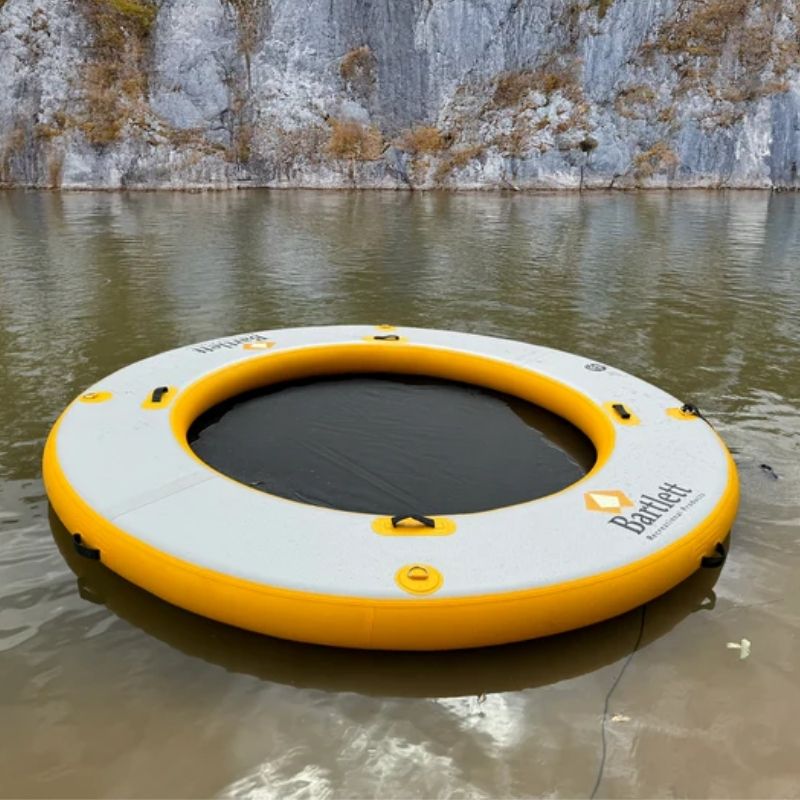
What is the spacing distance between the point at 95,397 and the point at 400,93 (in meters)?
32.6

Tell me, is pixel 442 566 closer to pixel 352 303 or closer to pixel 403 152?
pixel 352 303

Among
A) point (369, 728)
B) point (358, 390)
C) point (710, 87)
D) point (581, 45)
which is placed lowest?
point (369, 728)

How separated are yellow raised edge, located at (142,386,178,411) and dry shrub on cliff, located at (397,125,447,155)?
30.3 metres

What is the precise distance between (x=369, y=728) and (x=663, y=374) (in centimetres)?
533

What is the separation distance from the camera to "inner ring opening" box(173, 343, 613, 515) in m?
4.47

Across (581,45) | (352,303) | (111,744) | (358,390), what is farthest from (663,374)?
(581,45)

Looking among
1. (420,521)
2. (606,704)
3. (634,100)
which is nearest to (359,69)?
(634,100)

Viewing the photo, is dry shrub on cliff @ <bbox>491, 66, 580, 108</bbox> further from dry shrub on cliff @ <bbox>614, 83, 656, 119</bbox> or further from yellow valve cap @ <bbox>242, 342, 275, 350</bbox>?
yellow valve cap @ <bbox>242, 342, 275, 350</bbox>

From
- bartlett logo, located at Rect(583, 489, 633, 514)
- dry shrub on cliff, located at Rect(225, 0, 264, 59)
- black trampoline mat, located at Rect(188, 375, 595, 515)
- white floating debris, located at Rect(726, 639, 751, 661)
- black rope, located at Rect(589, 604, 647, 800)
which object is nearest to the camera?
black rope, located at Rect(589, 604, 647, 800)

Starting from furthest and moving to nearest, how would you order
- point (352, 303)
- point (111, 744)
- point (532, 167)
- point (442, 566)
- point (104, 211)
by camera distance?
point (532, 167) < point (104, 211) < point (352, 303) < point (442, 566) < point (111, 744)

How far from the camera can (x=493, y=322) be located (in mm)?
8883

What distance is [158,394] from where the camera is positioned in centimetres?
466

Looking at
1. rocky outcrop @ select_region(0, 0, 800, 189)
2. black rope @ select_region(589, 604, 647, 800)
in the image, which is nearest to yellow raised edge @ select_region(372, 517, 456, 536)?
black rope @ select_region(589, 604, 647, 800)

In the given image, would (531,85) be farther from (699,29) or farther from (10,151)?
(10,151)
